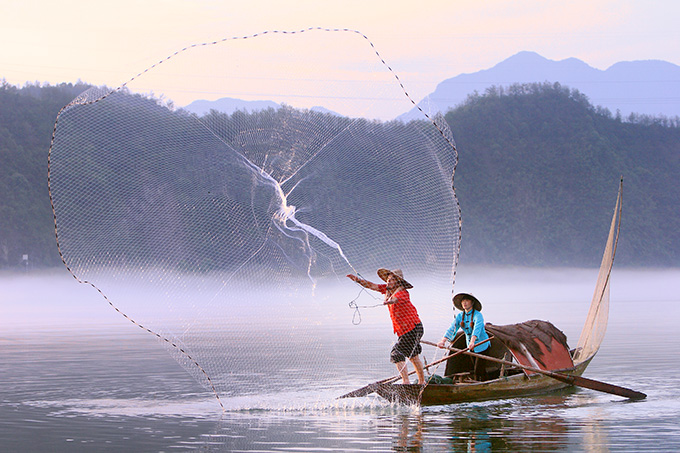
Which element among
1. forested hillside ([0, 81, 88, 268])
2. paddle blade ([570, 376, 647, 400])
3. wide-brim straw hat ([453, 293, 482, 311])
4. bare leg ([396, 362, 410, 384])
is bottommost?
paddle blade ([570, 376, 647, 400])

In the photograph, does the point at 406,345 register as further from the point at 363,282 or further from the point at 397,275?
the point at 363,282

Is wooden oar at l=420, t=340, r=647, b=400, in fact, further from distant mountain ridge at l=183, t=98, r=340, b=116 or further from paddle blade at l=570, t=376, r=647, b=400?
distant mountain ridge at l=183, t=98, r=340, b=116

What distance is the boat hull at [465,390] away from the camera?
496 inches

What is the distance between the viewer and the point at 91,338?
988 inches

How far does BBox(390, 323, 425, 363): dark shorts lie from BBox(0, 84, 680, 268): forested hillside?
63.7m

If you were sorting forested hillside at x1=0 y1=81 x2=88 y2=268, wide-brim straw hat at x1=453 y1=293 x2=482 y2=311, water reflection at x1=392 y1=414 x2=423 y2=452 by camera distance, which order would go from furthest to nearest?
forested hillside at x1=0 y1=81 x2=88 y2=268
wide-brim straw hat at x1=453 y1=293 x2=482 y2=311
water reflection at x1=392 y1=414 x2=423 y2=452

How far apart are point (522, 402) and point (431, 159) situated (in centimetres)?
340

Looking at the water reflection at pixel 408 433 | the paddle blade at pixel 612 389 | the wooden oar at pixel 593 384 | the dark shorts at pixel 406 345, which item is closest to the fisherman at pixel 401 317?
the dark shorts at pixel 406 345

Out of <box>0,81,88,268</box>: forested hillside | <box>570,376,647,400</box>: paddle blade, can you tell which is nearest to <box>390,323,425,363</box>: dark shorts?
<box>570,376,647,400</box>: paddle blade

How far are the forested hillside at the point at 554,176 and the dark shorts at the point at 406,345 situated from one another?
63.7m

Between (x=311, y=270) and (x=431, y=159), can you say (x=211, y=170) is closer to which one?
(x=311, y=270)

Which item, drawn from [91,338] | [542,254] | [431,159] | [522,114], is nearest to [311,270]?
[431,159]

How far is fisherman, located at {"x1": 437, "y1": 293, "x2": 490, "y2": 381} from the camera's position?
13.7m

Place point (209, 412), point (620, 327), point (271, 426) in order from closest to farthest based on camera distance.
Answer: point (271, 426) → point (209, 412) → point (620, 327)
